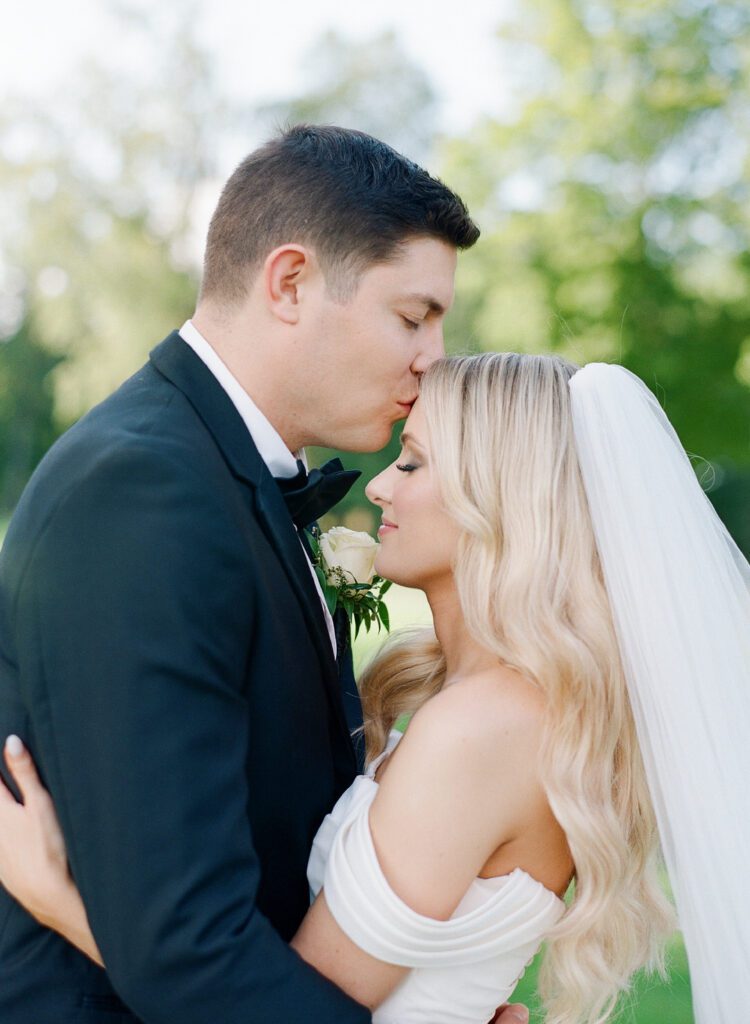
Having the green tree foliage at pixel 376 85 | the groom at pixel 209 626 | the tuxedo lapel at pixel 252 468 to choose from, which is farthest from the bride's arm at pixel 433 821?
the green tree foliage at pixel 376 85

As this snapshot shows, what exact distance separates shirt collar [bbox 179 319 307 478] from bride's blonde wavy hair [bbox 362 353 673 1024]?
369 mm

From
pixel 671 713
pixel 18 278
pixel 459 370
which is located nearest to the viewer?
pixel 671 713

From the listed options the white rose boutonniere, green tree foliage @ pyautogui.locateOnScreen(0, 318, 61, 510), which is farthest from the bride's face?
green tree foliage @ pyautogui.locateOnScreen(0, 318, 61, 510)

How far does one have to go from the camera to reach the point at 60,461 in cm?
229

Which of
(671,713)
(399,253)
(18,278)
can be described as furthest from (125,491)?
(18,278)

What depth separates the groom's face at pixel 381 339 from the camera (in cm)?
290

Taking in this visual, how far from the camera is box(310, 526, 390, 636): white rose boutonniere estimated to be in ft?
10.9

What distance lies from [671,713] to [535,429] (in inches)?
28.8

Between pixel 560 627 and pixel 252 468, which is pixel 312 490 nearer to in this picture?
pixel 252 468

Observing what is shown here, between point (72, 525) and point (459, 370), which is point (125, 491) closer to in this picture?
point (72, 525)

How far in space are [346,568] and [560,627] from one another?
32.0 inches

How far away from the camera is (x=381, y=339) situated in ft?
9.69

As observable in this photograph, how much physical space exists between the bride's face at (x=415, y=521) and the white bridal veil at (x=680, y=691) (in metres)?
0.37

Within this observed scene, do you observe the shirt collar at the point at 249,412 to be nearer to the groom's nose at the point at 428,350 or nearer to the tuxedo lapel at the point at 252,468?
the tuxedo lapel at the point at 252,468
